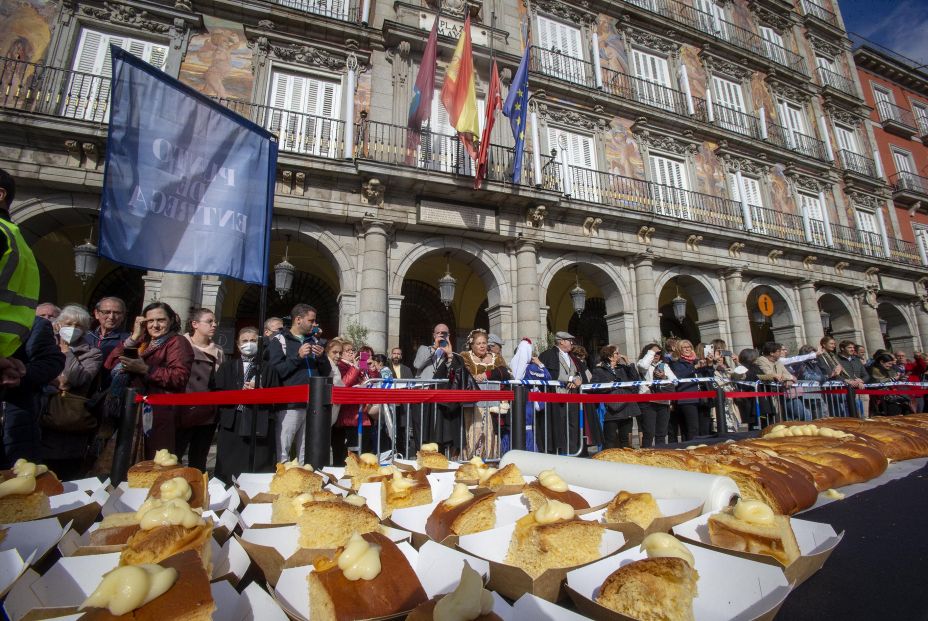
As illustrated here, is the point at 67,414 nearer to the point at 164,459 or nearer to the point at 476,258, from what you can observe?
the point at 164,459

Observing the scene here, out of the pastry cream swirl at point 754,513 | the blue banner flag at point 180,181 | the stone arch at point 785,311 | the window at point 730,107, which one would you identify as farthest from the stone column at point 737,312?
the pastry cream swirl at point 754,513

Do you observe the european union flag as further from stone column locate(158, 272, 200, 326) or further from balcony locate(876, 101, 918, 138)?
balcony locate(876, 101, 918, 138)

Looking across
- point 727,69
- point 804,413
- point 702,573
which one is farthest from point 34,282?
point 727,69

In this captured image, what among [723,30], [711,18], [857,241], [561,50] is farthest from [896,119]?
[561,50]

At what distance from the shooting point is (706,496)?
110 centimetres

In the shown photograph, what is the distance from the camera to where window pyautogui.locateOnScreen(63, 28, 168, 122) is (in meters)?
8.20

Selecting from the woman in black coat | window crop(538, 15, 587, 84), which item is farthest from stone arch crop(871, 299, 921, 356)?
the woman in black coat

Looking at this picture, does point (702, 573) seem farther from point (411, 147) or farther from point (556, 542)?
point (411, 147)

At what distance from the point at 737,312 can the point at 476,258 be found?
823 centimetres

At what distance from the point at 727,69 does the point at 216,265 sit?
1840 cm

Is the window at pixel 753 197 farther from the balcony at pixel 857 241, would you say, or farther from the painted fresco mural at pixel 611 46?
→ the painted fresco mural at pixel 611 46

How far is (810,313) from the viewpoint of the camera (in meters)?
13.6

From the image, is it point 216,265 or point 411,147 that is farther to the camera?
point 411,147

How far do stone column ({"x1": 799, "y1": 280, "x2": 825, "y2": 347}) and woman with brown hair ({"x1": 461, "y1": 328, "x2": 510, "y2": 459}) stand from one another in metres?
13.2
